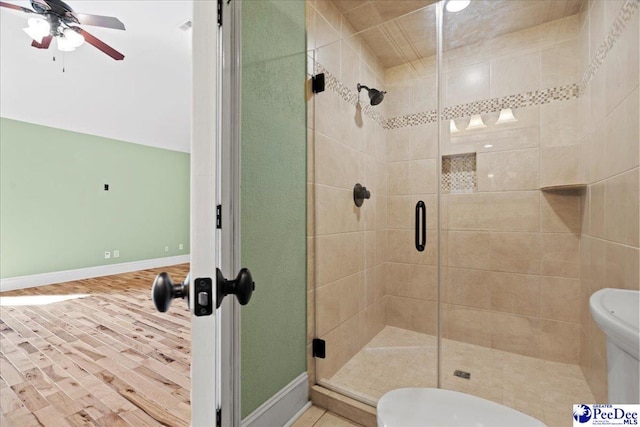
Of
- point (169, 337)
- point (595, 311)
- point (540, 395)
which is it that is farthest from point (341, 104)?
point (169, 337)

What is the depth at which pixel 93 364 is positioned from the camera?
210 centimetres

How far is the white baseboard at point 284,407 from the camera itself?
1330 mm

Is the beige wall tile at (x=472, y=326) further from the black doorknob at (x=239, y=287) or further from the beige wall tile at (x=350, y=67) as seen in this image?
the black doorknob at (x=239, y=287)

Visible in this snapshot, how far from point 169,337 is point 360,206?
198 cm

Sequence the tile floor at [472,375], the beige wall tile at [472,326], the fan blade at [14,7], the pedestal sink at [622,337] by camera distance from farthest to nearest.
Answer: the beige wall tile at [472,326]
the fan blade at [14,7]
the tile floor at [472,375]
the pedestal sink at [622,337]

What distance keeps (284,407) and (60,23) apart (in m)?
2.82

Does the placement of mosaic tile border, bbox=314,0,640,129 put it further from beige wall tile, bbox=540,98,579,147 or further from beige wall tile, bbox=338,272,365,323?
beige wall tile, bbox=338,272,365,323

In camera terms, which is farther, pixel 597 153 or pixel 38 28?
pixel 38 28

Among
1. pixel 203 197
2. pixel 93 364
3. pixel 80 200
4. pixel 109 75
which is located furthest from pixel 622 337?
pixel 80 200

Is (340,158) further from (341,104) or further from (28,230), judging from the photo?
(28,230)

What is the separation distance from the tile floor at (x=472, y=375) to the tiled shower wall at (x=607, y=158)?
0.16 meters

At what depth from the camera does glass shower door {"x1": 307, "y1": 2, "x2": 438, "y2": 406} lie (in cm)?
180

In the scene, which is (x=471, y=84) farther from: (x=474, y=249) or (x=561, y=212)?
(x=474, y=249)

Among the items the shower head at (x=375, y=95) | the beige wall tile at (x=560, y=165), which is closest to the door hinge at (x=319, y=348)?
the shower head at (x=375, y=95)
